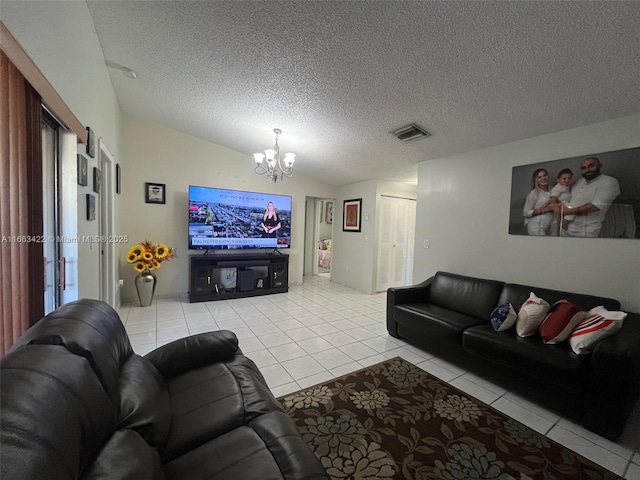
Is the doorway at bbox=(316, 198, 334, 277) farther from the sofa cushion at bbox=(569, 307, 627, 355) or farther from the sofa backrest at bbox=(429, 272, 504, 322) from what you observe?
the sofa cushion at bbox=(569, 307, 627, 355)

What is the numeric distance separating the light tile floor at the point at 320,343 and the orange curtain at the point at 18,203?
5.10 feet

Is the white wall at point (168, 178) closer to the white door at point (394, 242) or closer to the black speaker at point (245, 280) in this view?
the black speaker at point (245, 280)

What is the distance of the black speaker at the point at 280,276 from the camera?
16.1ft

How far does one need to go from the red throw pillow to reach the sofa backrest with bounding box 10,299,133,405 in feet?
8.73

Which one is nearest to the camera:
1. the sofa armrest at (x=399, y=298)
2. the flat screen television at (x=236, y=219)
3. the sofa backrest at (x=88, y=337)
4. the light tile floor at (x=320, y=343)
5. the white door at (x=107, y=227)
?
the sofa backrest at (x=88, y=337)

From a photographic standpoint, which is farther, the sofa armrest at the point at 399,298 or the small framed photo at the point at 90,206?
the sofa armrest at the point at 399,298

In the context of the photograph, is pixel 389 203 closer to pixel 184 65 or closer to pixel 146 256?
pixel 184 65

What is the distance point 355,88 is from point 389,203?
3.09 meters

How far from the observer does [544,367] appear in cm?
182

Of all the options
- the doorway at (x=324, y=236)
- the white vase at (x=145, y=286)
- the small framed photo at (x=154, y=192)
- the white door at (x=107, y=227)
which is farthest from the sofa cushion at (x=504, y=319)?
the doorway at (x=324, y=236)

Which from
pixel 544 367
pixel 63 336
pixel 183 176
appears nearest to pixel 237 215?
pixel 183 176

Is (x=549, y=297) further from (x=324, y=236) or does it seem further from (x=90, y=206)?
(x=324, y=236)

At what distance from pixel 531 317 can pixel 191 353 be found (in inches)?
99.6

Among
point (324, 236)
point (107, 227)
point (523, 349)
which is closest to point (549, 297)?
point (523, 349)
